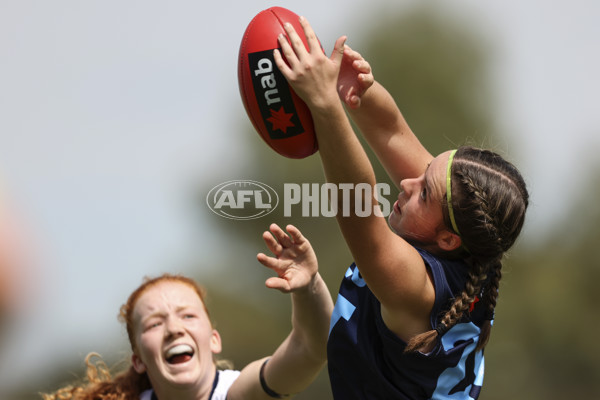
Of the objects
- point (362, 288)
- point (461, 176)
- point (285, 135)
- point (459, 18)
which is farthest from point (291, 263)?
point (459, 18)

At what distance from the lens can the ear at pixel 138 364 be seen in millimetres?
4020

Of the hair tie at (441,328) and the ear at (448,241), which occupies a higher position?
the ear at (448,241)

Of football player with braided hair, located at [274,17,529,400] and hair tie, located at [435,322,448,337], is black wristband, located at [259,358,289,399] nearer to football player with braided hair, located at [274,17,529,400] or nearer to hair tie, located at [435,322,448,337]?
football player with braided hair, located at [274,17,529,400]

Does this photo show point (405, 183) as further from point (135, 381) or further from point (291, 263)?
point (135, 381)

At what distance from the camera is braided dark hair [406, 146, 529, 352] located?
286cm

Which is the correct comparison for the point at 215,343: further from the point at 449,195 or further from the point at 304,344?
the point at 449,195

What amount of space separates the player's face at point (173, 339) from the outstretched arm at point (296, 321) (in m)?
0.22

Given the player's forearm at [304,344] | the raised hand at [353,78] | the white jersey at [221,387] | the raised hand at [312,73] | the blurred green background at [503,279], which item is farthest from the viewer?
the blurred green background at [503,279]

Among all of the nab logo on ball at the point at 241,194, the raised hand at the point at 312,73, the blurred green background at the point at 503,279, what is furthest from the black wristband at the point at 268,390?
the blurred green background at the point at 503,279

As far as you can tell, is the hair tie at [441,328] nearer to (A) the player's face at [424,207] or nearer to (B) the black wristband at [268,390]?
(A) the player's face at [424,207]

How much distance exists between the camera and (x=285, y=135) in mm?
2982

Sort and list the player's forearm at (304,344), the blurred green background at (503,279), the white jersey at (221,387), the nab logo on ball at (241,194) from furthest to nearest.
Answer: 1. the blurred green background at (503,279)
2. the nab logo on ball at (241,194)
3. the white jersey at (221,387)
4. the player's forearm at (304,344)

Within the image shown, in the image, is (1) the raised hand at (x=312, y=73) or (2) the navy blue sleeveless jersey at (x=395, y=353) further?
(2) the navy blue sleeveless jersey at (x=395, y=353)

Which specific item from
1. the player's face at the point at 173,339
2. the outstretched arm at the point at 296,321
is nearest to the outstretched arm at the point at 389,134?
the outstretched arm at the point at 296,321
